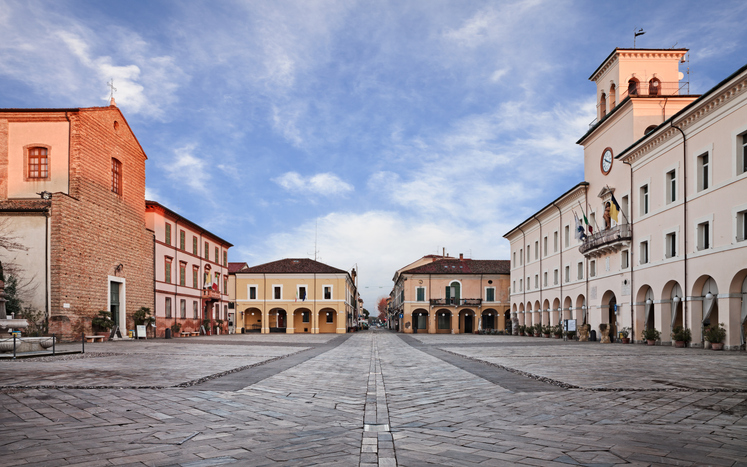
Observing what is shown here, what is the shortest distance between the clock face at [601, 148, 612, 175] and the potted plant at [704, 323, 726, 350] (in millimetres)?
14477

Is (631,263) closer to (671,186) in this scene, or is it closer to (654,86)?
(671,186)

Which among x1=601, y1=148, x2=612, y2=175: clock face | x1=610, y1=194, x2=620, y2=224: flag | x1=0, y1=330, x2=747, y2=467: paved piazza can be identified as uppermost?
x1=601, y1=148, x2=612, y2=175: clock face

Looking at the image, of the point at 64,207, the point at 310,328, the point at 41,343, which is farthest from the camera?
the point at 310,328

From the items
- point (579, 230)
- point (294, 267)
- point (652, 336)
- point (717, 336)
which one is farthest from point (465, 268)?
point (717, 336)

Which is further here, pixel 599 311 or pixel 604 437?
pixel 599 311

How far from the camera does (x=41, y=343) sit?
17.8 meters

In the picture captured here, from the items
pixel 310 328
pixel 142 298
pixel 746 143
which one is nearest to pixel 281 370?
pixel 746 143

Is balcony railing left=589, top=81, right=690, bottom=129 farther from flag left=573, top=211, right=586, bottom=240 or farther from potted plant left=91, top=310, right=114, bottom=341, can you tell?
potted plant left=91, top=310, right=114, bottom=341

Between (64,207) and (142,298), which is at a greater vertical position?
(64,207)

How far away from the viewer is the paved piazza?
473 cm

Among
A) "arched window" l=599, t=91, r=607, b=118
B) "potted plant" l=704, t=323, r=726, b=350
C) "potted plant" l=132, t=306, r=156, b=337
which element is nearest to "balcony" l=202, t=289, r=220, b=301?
"potted plant" l=132, t=306, r=156, b=337

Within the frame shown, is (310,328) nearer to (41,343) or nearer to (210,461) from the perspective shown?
(41,343)

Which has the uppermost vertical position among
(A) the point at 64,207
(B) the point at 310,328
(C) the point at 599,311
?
(A) the point at 64,207

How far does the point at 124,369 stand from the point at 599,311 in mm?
30075
